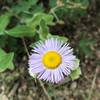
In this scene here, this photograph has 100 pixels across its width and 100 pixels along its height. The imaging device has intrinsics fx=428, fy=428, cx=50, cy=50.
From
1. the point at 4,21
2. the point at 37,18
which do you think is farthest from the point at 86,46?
the point at 4,21

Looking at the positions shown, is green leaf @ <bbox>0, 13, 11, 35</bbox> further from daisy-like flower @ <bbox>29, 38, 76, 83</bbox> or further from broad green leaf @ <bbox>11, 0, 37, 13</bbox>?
daisy-like flower @ <bbox>29, 38, 76, 83</bbox>

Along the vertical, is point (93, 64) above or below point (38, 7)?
below

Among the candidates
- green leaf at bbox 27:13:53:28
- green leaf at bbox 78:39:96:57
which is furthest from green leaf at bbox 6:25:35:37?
green leaf at bbox 78:39:96:57

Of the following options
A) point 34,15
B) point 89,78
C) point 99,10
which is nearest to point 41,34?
point 34,15

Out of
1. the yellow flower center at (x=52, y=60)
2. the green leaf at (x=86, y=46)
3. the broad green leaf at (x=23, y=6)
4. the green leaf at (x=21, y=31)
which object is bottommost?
the green leaf at (x=86, y=46)

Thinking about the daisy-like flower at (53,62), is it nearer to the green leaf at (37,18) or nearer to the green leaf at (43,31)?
the green leaf at (43,31)

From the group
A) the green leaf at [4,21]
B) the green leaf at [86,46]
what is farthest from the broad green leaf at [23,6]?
the green leaf at [86,46]

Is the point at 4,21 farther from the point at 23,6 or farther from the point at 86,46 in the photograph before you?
the point at 86,46

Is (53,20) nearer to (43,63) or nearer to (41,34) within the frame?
(41,34)
